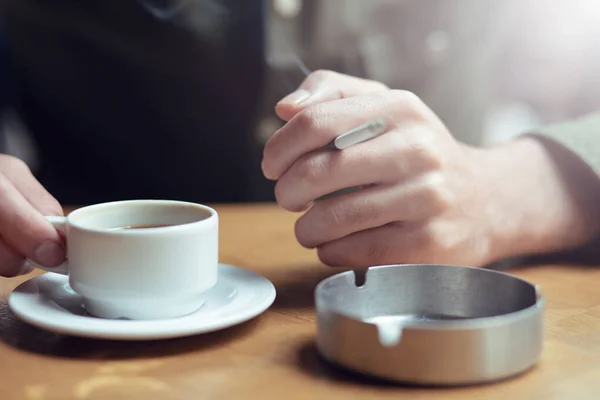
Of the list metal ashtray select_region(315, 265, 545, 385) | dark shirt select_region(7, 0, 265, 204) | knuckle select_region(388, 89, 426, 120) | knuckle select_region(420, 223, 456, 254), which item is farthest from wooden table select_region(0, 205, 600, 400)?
dark shirt select_region(7, 0, 265, 204)

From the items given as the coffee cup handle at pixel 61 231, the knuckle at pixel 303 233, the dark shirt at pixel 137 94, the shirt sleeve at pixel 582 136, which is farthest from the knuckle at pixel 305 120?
the dark shirt at pixel 137 94

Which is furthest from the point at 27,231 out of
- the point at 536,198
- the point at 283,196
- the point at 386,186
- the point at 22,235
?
the point at 536,198

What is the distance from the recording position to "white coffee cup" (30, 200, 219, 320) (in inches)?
22.2

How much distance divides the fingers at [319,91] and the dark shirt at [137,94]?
1.58 feet

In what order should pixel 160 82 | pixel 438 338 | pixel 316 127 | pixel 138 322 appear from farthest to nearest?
1. pixel 160 82
2. pixel 316 127
3. pixel 138 322
4. pixel 438 338

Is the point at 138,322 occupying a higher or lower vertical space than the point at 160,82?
lower

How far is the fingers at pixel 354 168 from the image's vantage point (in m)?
0.69

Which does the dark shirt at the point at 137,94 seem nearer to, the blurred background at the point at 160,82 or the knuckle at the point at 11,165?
the blurred background at the point at 160,82

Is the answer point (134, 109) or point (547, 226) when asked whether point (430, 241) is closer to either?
point (547, 226)

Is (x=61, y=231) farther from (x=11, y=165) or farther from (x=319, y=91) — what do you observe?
(x=319, y=91)

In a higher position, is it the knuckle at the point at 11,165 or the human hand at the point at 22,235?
the knuckle at the point at 11,165

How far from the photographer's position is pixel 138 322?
0.56m

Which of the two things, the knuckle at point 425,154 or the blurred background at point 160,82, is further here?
the blurred background at point 160,82

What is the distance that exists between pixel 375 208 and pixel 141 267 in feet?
0.83
